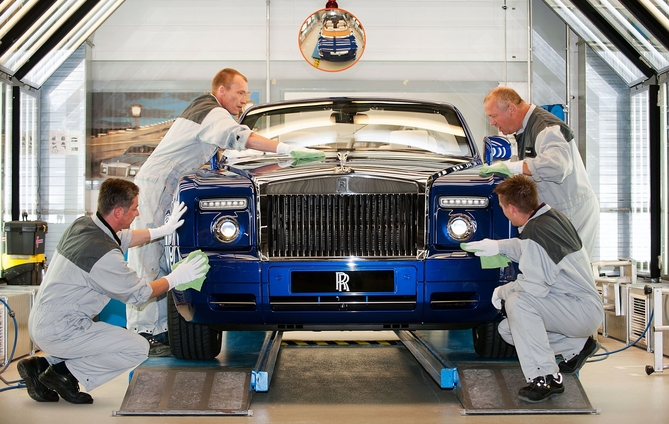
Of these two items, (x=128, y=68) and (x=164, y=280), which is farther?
(x=128, y=68)

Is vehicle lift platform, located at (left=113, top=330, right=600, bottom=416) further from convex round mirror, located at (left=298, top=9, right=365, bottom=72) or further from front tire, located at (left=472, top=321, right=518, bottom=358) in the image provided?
convex round mirror, located at (left=298, top=9, right=365, bottom=72)

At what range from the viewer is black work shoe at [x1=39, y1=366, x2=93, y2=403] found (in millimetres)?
4051

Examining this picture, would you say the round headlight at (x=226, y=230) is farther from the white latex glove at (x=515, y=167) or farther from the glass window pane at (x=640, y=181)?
the glass window pane at (x=640, y=181)

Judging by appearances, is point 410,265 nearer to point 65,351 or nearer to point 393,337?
point 65,351

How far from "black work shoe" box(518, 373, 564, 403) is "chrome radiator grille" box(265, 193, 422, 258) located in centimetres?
91

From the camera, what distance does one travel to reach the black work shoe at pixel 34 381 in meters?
4.13

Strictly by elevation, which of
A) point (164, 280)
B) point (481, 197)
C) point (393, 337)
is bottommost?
point (393, 337)

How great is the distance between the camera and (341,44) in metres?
10.0

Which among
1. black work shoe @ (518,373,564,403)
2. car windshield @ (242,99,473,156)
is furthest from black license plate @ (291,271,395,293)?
car windshield @ (242,99,473,156)

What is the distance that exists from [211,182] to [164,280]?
59cm

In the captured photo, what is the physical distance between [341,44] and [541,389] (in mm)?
7192

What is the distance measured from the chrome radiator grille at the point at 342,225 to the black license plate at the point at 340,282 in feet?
0.37

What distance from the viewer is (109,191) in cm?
408

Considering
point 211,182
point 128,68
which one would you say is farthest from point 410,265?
point 128,68
